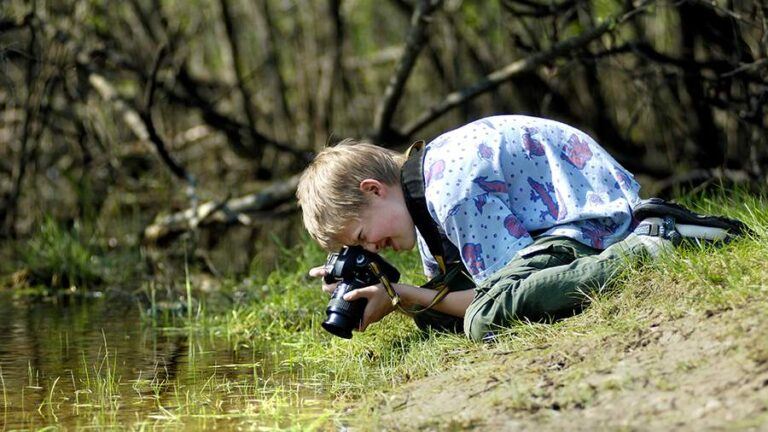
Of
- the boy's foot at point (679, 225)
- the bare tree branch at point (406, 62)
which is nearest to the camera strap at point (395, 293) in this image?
the boy's foot at point (679, 225)

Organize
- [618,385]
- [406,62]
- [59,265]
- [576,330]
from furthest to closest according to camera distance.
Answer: [406,62]
[59,265]
[576,330]
[618,385]

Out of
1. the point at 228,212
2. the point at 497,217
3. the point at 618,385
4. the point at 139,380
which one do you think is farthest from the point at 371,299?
the point at 228,212

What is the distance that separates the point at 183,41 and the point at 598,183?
6098mm

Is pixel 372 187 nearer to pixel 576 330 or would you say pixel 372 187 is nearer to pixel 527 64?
pixel 576 330

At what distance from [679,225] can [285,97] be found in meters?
6.54

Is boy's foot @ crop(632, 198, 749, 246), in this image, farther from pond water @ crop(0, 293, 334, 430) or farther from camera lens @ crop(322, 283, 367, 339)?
pond water @ crop(0, 293, 334, 430)

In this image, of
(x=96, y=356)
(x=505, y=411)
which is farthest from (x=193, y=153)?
(x=505, y=411)

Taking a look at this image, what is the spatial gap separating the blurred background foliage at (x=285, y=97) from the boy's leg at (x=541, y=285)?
1858 mm

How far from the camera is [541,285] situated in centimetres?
336

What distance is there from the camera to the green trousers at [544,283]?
3363 mm

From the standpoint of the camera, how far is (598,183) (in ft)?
11.8

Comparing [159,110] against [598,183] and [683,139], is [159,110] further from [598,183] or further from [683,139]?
[598,183]

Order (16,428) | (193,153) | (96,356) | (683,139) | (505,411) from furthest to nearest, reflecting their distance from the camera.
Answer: (193,153), (683,139), (96,356), (16,428), (505,411)

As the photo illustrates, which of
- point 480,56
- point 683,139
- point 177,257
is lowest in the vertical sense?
point 177,257
